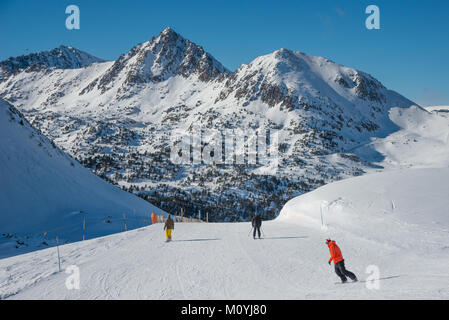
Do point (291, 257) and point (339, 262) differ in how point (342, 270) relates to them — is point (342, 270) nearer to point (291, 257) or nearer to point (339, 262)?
point (339, 262)

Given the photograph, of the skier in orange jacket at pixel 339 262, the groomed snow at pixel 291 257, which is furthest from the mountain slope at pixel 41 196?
the skier in orange jacket at pixel 339 262

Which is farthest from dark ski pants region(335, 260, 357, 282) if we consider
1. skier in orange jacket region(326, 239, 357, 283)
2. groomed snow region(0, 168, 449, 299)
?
groomed snow region(0, 168, 449, 299)

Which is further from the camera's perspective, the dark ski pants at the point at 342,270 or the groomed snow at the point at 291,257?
the dark ski pants at the point at 342,270

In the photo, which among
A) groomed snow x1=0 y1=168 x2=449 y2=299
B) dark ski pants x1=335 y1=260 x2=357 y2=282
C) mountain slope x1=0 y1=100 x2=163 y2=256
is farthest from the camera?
mountain slope x1=0 y1=100 x2=163 y2=256

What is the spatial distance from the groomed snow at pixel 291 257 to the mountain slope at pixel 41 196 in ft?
47.0

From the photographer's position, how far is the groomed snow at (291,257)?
10.2 meters

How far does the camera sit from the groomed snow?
33.6 ft

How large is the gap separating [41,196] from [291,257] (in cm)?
3597

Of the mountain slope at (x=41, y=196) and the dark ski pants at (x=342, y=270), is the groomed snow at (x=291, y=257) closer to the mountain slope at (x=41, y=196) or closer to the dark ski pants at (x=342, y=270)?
the dark ski pants at (x=342, y=270)

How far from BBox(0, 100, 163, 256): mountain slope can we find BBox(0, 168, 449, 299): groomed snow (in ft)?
47.0

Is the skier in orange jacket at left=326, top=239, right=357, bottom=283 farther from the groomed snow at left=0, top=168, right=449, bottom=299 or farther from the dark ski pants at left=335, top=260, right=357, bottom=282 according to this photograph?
the groomed snow at left=0, top=168, right=449, bottom=299
